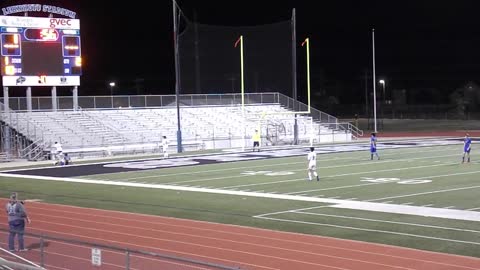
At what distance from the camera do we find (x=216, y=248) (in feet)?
39.1

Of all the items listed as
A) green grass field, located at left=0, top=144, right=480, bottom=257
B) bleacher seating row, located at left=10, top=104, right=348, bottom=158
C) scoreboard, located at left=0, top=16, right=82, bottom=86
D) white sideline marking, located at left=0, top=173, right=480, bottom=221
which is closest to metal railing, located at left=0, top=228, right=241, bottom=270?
green grass field, located at left=0, top=144, right=480, bottom=257

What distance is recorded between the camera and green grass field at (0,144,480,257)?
1345 cm

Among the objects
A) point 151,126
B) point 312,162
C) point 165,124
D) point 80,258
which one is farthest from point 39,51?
point 80,258

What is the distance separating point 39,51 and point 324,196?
86.1 ft

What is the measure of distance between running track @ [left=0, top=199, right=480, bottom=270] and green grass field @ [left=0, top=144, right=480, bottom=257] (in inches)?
29.8

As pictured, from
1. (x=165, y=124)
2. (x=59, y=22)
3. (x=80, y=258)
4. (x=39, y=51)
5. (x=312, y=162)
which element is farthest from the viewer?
(x=165, y=124)

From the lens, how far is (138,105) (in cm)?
4891

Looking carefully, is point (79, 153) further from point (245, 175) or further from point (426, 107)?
point (426, 107)

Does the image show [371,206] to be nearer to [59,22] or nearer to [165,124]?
[59,22]

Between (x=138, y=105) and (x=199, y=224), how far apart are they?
35.1 meters

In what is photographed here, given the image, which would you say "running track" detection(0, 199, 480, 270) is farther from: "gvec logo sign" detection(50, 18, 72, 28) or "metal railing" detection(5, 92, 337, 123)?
"metal railing" detection(5, 92, 337, 123)

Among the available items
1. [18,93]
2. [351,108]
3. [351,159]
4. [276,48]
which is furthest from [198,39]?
[351,108]

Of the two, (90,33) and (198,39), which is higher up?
(90,33)

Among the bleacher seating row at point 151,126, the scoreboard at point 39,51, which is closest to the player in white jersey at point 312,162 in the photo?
the bleacher seating row at point 151,126
